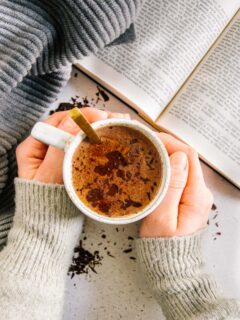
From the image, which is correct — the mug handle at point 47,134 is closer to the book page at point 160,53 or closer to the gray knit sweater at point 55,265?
the gray knit sweater at point 55,265

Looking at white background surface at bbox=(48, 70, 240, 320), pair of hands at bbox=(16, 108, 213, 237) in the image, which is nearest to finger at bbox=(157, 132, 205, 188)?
pair of hands at bbox=(16, 108, 213, 237)

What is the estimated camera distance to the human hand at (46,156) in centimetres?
70

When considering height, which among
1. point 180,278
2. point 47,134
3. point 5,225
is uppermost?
point 47,134

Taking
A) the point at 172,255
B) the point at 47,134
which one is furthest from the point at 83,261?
the point at 47,134

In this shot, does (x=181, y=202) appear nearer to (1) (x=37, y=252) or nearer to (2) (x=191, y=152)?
(2) (x=191, y=152)

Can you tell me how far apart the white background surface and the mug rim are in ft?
0.65

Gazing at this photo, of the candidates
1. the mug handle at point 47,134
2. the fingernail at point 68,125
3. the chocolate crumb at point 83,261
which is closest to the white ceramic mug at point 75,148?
the mug handle at point 47,134

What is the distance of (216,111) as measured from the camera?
0.81 m

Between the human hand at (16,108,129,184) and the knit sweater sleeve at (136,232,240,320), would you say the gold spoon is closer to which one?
the human hand at (16,108,129,184)

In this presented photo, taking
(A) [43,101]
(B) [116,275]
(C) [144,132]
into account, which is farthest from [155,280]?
(A) [43,101]

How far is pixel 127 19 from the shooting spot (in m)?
0.67

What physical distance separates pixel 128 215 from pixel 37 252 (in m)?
0.17

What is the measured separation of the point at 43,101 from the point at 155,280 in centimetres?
36

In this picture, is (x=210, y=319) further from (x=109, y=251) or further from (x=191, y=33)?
(x=191, y=33)
